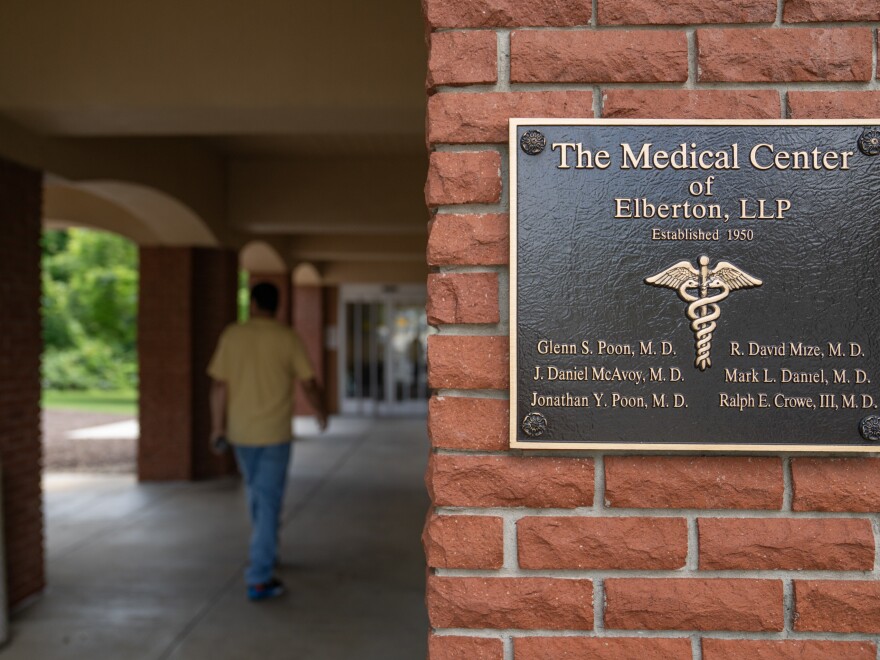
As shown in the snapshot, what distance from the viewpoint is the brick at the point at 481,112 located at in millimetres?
1813

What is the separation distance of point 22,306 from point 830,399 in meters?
5.22

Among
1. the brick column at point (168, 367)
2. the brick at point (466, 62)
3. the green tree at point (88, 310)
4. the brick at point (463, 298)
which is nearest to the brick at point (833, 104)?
the brick at point (466, 62)

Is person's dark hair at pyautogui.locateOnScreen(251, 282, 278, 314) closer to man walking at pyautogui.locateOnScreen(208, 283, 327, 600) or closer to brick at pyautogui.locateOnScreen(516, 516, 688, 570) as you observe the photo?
man walking at pyautogui.locateOnScreen(208, 283, 327, 600)

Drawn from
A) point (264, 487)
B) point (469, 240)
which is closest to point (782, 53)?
point (469, 240)

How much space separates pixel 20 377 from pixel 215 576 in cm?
192

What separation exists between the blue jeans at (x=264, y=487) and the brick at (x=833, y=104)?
397cm

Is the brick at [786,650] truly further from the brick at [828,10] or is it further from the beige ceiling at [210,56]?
the beige ceiling at [210,56]

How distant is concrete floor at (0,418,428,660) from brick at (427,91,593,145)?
3.42 meters

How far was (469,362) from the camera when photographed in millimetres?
1804

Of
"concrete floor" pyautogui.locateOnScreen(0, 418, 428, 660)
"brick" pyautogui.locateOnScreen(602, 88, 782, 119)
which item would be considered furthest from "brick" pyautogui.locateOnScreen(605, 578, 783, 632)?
"concrete floor" pyautogui.locateOnScreen(0, 418, 428, 660)

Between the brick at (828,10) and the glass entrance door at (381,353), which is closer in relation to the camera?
the brick at (828,10)

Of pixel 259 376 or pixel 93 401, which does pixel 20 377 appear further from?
pixel 93 401

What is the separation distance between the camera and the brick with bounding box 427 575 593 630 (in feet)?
5.87

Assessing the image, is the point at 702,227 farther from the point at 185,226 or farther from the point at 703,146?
the point at 185,226
